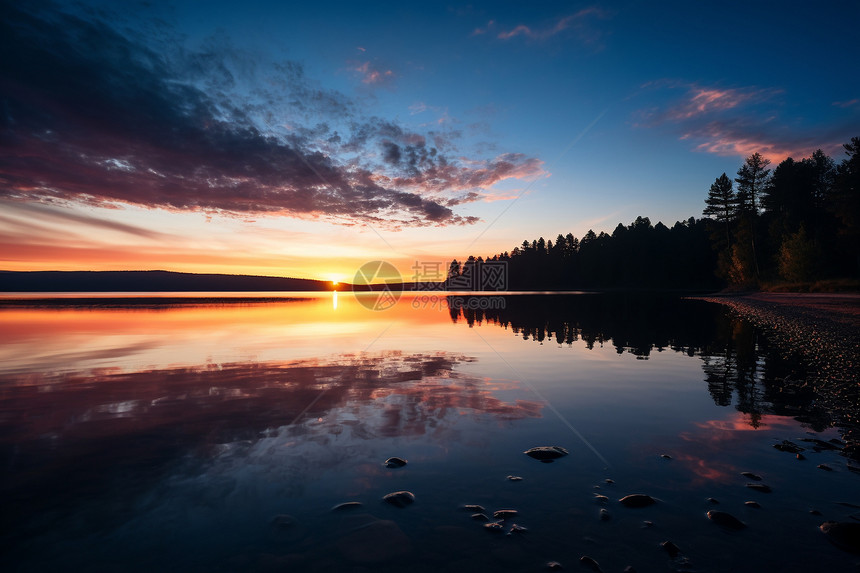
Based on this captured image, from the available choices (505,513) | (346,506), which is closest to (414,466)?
(346,506)

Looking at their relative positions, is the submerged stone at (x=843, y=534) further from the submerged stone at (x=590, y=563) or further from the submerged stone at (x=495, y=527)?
the submerged stone at (x=495, y=527)

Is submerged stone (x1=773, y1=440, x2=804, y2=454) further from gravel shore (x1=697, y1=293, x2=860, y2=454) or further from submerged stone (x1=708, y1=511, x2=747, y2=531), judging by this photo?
submerged stone (x1=708, y1=511, x2=747, y2=531)

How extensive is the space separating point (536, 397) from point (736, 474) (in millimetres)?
5919

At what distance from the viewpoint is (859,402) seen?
11.2 m

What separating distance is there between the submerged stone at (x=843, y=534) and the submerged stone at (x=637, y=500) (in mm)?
2111

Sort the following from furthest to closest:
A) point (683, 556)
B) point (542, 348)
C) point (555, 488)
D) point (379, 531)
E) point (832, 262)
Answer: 1. point (832, 262)
2. point (542, 348)
3. point (555, 488)
4. point (379, 531)
5. point (683, 556)

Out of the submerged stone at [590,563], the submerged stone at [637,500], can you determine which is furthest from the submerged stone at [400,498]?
the submerged stone at [637,500]

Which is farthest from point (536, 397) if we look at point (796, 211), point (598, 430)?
point (796, 211)

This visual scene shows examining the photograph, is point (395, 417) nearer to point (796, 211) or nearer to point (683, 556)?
point (683, 556)

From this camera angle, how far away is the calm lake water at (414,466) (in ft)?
17.4

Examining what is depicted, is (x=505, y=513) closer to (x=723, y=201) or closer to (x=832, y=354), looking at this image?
(x=832, y=354)

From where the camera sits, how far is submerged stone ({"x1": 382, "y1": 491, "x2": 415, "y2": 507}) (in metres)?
6.47

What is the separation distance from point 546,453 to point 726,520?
3.16 m

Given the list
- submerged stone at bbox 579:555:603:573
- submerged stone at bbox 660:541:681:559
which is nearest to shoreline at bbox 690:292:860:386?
submerged stone at bbox 660:541:681:559
